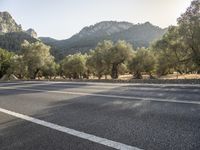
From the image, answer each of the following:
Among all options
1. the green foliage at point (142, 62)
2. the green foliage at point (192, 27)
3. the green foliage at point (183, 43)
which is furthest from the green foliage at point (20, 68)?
the green foliage at point (192, 27)

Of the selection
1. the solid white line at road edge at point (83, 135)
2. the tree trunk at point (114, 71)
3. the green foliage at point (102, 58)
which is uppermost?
the green foliage at point (102, 58)

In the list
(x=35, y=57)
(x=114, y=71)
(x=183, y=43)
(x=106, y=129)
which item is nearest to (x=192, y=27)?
(x=183, y=43)

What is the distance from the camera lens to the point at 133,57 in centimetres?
6462

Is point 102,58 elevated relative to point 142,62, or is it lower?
elevated

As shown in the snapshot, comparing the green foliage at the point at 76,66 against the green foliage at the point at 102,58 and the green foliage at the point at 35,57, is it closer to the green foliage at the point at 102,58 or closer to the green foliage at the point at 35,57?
the green foliage at the point at 35,57

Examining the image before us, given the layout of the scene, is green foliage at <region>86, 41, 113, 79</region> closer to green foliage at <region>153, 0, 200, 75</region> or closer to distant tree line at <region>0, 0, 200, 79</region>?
distant tree line at <region>0, 0, 200, 79</region>

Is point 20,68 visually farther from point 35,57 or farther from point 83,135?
point 83,135

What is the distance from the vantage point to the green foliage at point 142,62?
64500 millimetres

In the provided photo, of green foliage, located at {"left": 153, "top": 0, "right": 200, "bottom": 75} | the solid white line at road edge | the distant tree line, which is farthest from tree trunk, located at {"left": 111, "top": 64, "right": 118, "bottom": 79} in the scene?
the solid white line at road edge

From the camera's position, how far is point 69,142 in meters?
5.81

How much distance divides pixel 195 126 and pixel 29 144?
3.34 metres

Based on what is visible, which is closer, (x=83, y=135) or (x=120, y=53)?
(x=83, y=135)

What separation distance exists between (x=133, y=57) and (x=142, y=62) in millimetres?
2206

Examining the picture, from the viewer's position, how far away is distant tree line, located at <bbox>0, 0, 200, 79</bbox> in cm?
3812
